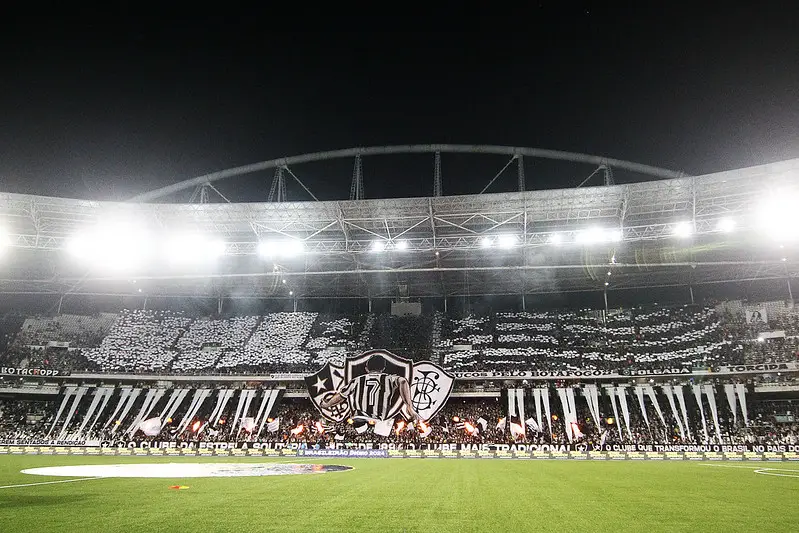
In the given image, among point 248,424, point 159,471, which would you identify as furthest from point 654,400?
point 159,471

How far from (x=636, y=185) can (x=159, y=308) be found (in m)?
41.2

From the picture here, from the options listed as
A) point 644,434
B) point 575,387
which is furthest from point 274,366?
point 644,434

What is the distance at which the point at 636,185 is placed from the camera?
24438 mm

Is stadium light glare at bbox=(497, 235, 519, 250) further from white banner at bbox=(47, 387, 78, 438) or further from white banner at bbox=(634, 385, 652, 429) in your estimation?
white banner at bbox=(47, 387, 78, 438)

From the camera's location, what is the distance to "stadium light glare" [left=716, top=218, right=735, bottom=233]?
973 inches

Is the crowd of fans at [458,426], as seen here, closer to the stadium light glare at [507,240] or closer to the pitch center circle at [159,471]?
the stadium light glare at [507,240]

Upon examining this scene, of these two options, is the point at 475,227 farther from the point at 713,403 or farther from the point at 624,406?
the point at 713,403

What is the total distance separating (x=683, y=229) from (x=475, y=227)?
11048 millimetres

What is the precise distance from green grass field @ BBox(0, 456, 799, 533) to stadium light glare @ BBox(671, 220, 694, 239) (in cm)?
1555

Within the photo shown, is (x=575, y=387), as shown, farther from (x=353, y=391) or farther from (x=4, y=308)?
(x=4, y=308)

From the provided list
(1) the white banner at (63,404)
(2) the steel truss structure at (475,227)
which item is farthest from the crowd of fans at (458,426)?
(2) the steel truss structure at (475,227)

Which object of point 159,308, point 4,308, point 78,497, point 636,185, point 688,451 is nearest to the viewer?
point 78,497

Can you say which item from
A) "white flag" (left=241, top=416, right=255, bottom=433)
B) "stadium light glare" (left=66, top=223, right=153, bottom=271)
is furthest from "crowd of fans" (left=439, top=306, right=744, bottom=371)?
"stadium light glare" (left=66, top=223, right=153, bottom=271)

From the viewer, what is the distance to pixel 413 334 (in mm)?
42000
